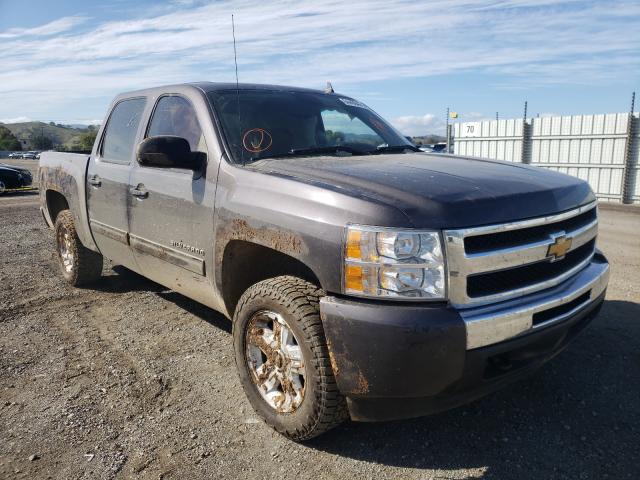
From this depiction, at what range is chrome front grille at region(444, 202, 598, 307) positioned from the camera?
2195mm

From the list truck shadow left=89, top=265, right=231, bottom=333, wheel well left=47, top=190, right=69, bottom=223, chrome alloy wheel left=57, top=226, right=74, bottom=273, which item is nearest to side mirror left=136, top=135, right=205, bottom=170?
truck shadow left=89, top=265, right=231, bottom=333

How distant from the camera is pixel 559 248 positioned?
257 cm

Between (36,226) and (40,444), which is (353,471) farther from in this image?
(36,226)

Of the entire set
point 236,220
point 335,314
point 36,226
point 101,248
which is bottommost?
point 36,226

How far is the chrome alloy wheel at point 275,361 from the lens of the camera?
103 inches

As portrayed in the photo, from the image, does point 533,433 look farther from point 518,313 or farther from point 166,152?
point 166,152

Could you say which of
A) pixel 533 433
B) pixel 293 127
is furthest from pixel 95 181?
pixel 533 433

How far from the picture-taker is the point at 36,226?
Result: 391 inches

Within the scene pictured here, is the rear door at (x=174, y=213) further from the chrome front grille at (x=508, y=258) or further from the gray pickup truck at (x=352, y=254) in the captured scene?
the chrome front grille at (x=508, y=258)

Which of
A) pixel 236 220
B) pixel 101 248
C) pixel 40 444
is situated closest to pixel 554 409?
pixel 236 220

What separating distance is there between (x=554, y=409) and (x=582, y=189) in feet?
4.13

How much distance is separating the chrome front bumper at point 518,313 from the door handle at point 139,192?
2486mm

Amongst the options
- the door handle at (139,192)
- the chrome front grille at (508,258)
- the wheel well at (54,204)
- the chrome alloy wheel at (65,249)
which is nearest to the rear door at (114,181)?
the door handle at (139,192)

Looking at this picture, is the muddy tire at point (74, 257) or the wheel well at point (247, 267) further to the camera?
the muddy tire at point (74, 257)
